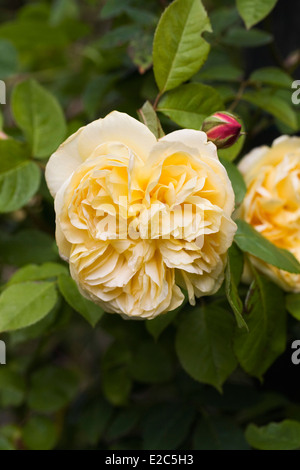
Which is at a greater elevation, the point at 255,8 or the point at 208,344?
the point at 255,8

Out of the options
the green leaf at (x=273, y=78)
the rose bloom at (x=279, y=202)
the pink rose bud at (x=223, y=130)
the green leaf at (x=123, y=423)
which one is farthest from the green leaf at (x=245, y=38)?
the green leaf at (x=123, y=423)

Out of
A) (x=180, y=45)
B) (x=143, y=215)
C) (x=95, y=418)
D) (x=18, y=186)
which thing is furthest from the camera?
(x=95, y=418)

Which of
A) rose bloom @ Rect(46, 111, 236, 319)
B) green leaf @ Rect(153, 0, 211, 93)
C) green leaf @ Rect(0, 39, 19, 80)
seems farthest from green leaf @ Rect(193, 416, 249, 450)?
green leaf @ Rect(0, 39, 19, 80)

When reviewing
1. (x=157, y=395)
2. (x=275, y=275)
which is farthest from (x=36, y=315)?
(x=157, y=395)

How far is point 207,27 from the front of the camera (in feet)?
1.78

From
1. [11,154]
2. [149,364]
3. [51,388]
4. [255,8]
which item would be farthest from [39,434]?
[255,8]

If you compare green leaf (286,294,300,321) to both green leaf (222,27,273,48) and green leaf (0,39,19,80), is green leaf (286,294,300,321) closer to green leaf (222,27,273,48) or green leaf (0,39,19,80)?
green leaf (222,27,273,48)

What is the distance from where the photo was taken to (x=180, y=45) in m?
0.55

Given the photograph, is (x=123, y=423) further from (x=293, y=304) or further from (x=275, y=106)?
(x=275, y=106)

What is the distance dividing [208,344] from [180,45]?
13.3 inches

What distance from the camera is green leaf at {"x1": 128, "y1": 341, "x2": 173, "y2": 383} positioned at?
0.84m

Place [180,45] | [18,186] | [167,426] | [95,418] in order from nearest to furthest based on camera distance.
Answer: [180,45] < [18,186] < [167,426] < [95,418]

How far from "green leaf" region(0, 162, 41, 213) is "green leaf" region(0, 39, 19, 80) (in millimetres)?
250
